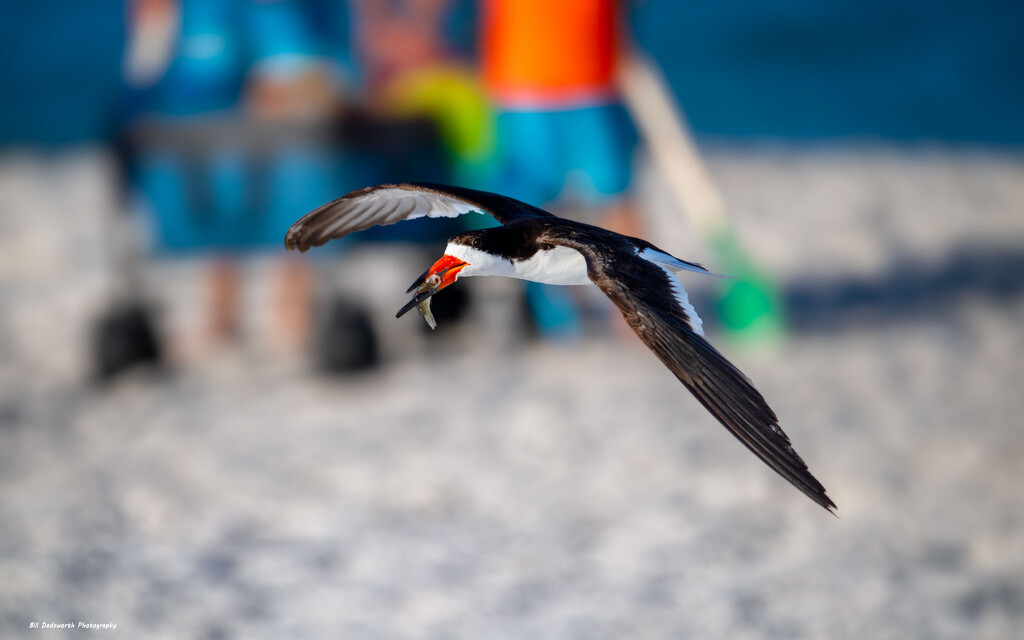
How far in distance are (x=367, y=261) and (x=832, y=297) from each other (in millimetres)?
1774

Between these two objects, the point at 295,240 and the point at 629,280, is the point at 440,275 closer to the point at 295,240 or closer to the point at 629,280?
the point at 629,280

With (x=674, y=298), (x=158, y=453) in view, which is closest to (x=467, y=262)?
(x=674, y=298)

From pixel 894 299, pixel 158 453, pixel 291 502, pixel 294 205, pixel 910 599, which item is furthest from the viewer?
pixel 894 299

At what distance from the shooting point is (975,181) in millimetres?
5406

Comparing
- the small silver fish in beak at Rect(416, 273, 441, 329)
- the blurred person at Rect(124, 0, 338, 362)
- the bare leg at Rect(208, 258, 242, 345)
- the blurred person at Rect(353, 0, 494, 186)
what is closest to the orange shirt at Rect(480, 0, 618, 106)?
the blurred person at Rect(353, 0, 494, 186)

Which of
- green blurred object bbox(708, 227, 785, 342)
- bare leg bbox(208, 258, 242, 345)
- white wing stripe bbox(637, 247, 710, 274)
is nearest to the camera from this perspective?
white wing stripe bbox(637, 247, 710, 274)

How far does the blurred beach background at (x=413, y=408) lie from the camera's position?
2404 mm

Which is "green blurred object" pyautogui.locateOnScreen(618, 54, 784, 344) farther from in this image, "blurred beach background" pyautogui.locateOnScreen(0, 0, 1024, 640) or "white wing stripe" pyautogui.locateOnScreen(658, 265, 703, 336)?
"white wing stripe" pyautogui.locateOnScreen(658, 265, 703, 336)

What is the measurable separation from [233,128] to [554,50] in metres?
0.97

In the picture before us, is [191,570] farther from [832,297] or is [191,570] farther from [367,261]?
[832,297]

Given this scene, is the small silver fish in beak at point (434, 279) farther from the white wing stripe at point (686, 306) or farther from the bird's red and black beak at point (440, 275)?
the white wing stripe at point (686, 306)

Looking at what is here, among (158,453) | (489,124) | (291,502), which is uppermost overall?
(489,124)

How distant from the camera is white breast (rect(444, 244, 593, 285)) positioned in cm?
118

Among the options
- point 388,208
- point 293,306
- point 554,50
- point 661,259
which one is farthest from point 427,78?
point 661,259
